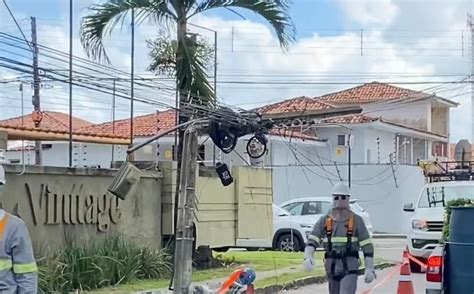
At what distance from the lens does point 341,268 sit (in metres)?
9.63

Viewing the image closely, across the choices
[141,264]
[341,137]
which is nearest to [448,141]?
[341,137]

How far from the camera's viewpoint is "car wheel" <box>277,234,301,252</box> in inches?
938

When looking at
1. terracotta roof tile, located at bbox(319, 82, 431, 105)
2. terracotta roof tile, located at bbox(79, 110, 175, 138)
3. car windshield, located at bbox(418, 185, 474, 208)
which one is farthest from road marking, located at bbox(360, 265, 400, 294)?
terracotta roof tile, located at bbox(319, 82, 431, 105)

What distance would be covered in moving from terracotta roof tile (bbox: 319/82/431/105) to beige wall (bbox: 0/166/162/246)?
107ft

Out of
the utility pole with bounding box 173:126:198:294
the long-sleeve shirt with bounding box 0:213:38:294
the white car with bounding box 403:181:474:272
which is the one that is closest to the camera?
the long-sleeve shirt with bounding box 0:213:38:294

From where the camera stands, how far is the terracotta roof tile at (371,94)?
49062mm

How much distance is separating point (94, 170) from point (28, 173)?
1.78 metres

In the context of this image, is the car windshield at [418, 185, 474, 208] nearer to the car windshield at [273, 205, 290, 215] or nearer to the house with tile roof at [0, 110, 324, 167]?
the house with tile roof at [0, 110, 324, 167]

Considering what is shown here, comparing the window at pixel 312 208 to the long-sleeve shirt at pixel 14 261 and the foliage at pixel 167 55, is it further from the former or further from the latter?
the long-sleeve shirt at pixel 14 261

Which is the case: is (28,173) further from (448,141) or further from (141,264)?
(448,141)

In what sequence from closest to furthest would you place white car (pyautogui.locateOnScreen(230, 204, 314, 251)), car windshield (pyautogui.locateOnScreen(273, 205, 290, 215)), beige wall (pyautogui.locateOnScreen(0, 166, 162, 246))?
beige wall (pyautogui.locateOnScreen(0, 166, 162, 246))
white car (pyautogui.locateOnScreen(230, 204, 314, 251))
car windshield (pyautogui.locateOnScreen(273, 205, 290, 215))

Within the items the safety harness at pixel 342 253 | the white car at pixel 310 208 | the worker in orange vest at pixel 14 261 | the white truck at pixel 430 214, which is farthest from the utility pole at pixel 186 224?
the white car at pixel 310 208

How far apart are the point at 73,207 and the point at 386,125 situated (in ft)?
90.4

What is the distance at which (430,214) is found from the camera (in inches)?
723
